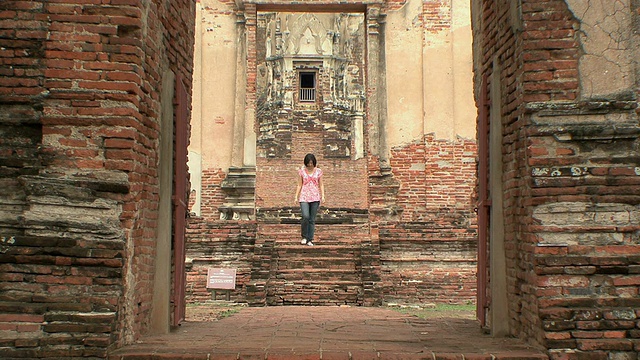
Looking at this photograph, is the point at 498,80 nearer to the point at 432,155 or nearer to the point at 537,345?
the point at 537,345

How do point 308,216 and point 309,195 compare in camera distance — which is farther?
point 308,216

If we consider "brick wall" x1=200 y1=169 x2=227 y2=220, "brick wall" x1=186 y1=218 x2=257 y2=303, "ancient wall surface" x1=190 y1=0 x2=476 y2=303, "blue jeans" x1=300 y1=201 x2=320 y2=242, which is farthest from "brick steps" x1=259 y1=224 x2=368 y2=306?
"brick wall" x1=200 y1=169 x2=227 y2=220

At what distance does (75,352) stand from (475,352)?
238cm

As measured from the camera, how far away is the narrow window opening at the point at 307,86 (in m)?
21.9

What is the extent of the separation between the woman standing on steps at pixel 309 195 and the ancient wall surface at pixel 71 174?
606 cm

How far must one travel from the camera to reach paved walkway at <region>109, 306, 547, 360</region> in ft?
14.2

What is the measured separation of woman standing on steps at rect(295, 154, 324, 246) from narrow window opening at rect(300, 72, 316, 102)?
10.9 meters

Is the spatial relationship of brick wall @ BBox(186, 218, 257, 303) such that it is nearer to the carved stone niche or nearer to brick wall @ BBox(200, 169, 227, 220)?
the carved stone niche

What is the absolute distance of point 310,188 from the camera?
1095 centimetres

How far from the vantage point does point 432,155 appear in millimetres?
15438

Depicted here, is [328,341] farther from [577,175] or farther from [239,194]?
[239,194]

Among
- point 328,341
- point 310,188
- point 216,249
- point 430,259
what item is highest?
point 310,188

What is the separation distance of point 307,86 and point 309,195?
11.7 meters

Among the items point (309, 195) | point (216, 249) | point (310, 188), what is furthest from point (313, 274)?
point (216, 249)
